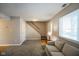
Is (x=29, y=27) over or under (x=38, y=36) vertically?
over

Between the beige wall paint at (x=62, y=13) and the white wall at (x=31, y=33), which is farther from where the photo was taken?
the white wall at (x=31, y=33)

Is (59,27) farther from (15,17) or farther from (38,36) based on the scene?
(38,36)

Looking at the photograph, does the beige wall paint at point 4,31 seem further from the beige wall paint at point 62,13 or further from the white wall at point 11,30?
the beige wall paint at point 62,13

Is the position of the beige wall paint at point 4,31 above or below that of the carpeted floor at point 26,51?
above

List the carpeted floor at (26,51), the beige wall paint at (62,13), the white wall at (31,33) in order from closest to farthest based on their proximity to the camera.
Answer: the beige wall paint at (62,13), the carpeted floor at (26,51), the white wall at (31,33)

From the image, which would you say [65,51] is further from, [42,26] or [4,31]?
[42,26]

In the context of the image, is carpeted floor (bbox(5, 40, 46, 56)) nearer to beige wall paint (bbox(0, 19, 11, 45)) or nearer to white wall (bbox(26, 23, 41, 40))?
beige wall paint (bbox(0, 19, 11, 45))

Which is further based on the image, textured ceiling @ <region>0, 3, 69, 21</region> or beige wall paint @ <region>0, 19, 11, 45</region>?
beige wall paint @ <region>0, 19, 11, 45</region>

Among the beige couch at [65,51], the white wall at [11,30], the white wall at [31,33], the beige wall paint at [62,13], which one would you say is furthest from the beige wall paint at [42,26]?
the beige couch at [65,51]

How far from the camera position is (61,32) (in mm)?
4629

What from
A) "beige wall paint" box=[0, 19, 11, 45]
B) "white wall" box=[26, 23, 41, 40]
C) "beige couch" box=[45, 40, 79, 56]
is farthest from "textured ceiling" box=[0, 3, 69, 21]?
"white wall" box=[26, 23, 41, 40]

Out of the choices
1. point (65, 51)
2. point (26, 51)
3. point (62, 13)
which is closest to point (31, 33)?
point (26, 51)

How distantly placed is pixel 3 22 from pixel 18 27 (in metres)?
0.97

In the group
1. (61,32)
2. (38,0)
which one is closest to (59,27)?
→ (61,32)
